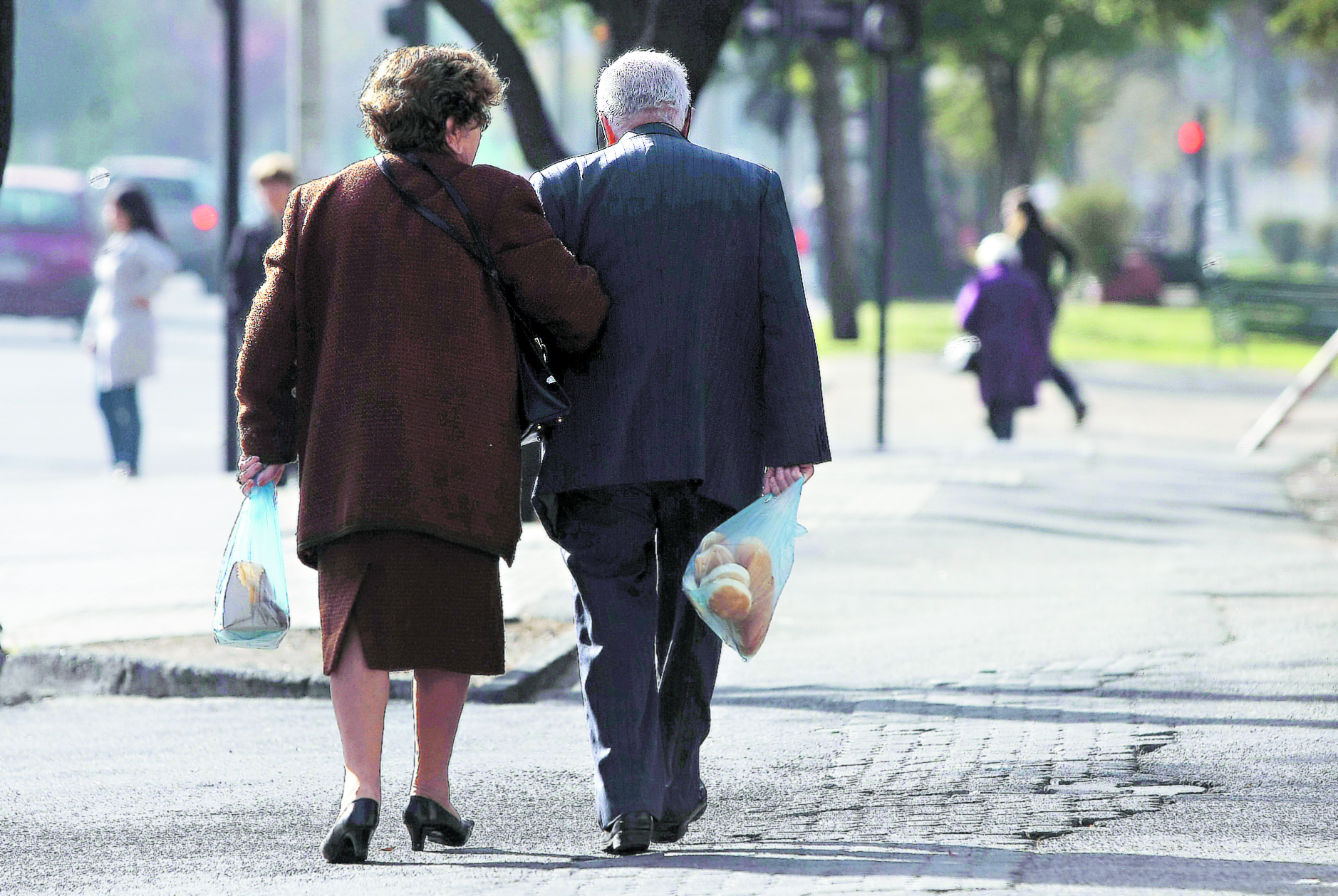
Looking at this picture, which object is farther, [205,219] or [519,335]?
[205,219]

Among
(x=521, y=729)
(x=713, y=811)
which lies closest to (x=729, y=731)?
(x=521, y=729)

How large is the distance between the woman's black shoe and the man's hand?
3.61ft

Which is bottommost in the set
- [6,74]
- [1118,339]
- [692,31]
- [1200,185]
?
[1118,339]

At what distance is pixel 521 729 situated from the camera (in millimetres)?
6227

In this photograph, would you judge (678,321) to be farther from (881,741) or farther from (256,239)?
(256,239)

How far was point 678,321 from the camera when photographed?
178 inches

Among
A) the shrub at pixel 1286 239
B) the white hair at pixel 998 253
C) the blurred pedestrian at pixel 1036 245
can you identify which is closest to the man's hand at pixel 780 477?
the white hair at pixel 998 253

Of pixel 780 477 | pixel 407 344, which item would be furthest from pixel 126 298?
pixel 780 477

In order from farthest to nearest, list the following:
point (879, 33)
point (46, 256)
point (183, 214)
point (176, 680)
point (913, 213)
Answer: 1. point (913, 213)
2. point (183, 214)
3. point (46, 256)
4. point (879, 33)
5. point (176, 680)

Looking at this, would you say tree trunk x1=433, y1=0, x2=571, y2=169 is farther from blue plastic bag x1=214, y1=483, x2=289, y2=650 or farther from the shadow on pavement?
the shadow on pavement

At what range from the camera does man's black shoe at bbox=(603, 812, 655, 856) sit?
14.6 ft

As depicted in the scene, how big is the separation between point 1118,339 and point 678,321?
2245 centimetres

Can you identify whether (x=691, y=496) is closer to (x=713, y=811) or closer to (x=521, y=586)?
(x=713, y=811)

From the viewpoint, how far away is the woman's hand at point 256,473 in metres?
4.60
